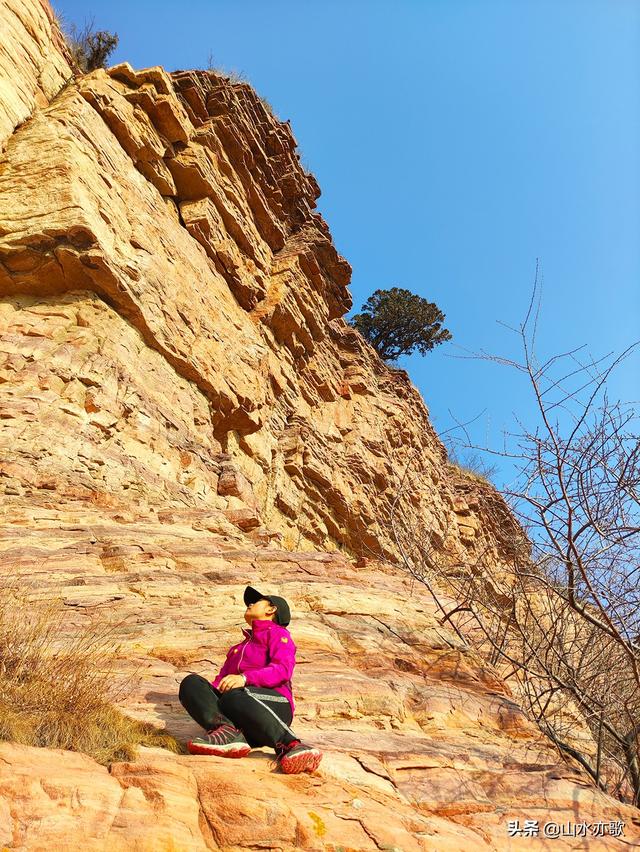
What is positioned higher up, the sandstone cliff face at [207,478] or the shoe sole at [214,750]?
the sandstone cliff face at [207,478]

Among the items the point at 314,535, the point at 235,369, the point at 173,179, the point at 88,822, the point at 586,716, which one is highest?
the point at 173,179

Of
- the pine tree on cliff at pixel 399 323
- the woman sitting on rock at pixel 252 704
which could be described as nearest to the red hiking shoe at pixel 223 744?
the woman sitting on rock at pixel 252 704

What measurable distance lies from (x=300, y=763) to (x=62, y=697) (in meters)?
1.32

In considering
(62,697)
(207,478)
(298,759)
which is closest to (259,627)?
(298,759)

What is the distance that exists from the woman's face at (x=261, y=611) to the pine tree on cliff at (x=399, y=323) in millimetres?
25171

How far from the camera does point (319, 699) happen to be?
4660mm

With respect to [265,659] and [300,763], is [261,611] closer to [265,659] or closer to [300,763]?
[265,659]

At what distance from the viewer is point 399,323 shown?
29625 mm

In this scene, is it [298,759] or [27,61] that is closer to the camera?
[298,759]

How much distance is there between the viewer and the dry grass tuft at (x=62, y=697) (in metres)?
3.19

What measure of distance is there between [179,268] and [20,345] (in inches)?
167

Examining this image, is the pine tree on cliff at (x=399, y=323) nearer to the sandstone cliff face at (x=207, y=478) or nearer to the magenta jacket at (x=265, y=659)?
the sandstone cliff face at (x=207, y=478)

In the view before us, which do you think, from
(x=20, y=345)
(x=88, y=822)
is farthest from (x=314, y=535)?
(x=88, y=822)

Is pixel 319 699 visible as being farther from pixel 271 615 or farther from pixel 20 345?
pixel 20 345
